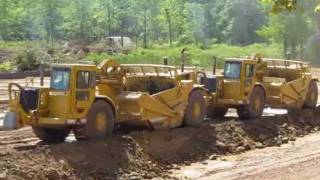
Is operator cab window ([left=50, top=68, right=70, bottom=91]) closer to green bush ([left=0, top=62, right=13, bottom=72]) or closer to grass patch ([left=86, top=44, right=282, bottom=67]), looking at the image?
grass patch ([left=86, top=44, right=282, bottom=67])

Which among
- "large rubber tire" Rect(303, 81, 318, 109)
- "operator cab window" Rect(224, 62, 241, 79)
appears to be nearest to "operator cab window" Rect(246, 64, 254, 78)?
"operator cab window" Rect(224, 62, 241, 79)

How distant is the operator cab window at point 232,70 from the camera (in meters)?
22.3

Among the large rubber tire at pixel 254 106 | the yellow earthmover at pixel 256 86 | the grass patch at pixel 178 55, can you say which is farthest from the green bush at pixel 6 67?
the large rubber tire at pixel 254 106

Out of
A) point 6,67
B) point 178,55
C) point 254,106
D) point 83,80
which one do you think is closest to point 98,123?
point 83,80

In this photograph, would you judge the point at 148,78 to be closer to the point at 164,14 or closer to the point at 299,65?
the point at 299,65

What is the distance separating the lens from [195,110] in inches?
798

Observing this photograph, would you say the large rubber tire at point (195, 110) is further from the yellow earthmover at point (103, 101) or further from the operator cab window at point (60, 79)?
the operator cab window at point (60, 79)

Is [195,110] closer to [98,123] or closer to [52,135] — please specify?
[98,123]

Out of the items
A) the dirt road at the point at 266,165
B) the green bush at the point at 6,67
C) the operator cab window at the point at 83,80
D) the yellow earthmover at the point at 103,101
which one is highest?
the operator cab window at the point at 83,80

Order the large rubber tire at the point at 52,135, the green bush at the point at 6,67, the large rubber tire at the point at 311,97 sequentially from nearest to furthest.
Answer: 1. the large rubber tire at the point at 52,135
2. the large rubber tire at the point at 311,97
3. the green bush at the point at 6,67

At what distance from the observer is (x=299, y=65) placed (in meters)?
26.0

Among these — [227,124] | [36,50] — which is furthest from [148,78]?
[36,50]

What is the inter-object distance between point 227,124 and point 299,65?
6.11 m

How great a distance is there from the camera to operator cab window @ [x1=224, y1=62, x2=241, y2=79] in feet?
73.3
